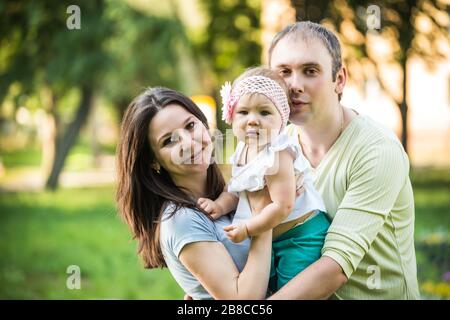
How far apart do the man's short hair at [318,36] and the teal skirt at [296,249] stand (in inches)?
25.9

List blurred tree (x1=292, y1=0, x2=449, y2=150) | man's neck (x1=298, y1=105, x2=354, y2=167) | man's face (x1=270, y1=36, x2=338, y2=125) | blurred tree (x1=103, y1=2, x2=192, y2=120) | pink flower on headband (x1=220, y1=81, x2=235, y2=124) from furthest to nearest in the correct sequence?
1. blurred tree (x1=103, y1=2, x2=192, y2=120)
2. blurred tree (x1=292, y1=0, x2=449, y2=150)
3. man's neck (x1=298, y1=105, x2=354, y2=167)
4. man's face (x1=270, y1=36, x2=338, y2=125)
5. pink flower on headband (x1=220, y1=81, x2=235, y2=124)

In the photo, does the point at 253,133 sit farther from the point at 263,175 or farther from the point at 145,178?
the point at 145,178

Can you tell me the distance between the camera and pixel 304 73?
8.54 feet

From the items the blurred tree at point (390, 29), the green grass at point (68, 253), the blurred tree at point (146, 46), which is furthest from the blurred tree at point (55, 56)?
the blurred tree at point (390, 29)

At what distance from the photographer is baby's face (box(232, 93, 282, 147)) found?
238 cm

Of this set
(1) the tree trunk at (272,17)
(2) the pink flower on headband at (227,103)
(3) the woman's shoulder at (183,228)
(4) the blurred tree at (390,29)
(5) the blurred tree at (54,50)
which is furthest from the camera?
(5) the blurred tree at (54,50)

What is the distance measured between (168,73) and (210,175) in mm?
17543

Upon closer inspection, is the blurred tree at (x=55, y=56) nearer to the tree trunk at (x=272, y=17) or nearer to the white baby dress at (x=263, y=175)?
the tree trunk at (x=272, y=17)

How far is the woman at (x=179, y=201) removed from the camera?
232cm

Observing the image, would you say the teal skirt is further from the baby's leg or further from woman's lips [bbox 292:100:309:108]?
woman's lips [bbox 292:100:309:108]

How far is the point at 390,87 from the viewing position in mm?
11617

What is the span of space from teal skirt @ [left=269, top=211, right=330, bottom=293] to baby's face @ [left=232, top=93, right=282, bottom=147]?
37 cm

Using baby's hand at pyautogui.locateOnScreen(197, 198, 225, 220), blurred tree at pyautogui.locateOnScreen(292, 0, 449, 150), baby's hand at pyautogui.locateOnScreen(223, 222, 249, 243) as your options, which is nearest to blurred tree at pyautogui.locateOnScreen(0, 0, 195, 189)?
blurred tree at pyautogui.locateOnScreen(292, 0, 449, 150)

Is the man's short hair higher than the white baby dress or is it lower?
higher
